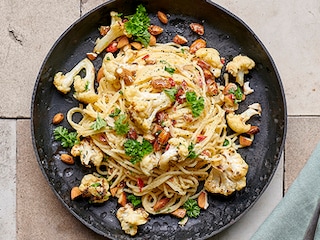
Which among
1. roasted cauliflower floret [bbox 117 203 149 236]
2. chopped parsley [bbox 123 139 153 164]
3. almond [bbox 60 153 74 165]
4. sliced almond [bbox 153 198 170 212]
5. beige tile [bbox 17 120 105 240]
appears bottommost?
beige tile [bbox 17 120 105 240]

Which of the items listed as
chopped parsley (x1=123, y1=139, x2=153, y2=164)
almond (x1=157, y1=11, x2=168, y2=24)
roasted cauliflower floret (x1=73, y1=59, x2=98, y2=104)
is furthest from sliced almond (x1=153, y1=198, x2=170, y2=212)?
almond (x1=157, y1=11, x2=168, y2=24)

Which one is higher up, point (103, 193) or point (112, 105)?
point (112, 105)

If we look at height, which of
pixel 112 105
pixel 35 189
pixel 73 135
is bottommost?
pixel 35 189

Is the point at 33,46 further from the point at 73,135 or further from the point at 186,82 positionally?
the point at 186,82

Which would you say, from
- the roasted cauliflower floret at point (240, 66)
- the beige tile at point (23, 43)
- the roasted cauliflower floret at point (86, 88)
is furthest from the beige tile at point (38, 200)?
the roasted cauliflower floret at point (240, 66)

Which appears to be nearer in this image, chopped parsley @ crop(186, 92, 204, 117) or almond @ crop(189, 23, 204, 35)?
chopped parsley @ crop(186, 92, 204, 117)

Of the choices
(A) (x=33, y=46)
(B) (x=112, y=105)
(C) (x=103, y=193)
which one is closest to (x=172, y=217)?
(C) (x=103, y=193)

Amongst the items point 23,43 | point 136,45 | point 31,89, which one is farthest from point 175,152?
point 23,43

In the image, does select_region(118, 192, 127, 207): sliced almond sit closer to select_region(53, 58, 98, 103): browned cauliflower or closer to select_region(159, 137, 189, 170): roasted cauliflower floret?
select_region(159, 137, 189, 170): roasted cauliflower floret
